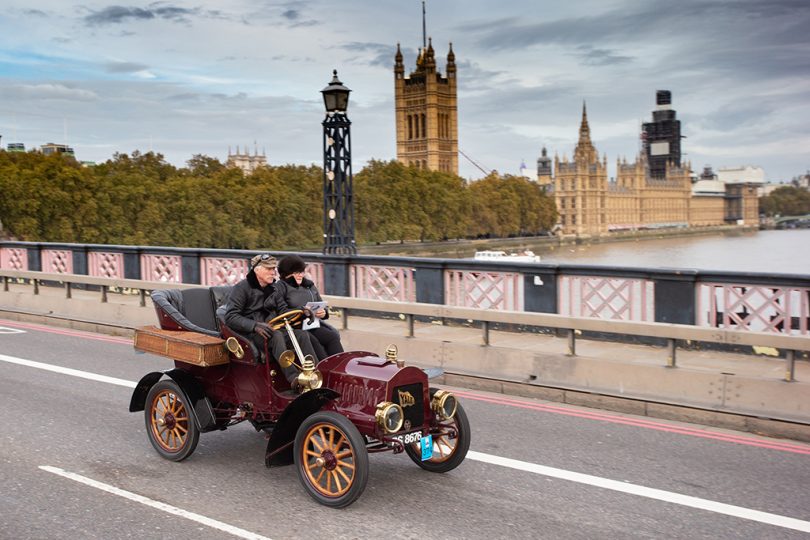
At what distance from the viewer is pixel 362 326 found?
13430mm

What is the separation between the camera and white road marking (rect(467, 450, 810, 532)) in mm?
5875

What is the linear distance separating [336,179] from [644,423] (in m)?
12.0

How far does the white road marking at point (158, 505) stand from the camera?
5652 millimetres

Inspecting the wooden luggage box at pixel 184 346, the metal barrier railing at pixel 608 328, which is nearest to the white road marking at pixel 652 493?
the wooden luggage box at pixel 184 346

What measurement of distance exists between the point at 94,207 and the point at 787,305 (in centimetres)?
7234

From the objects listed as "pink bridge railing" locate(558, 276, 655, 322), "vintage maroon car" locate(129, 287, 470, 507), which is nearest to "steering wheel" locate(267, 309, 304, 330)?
"vintage maroon car" locate(129, 287, 470, 507)

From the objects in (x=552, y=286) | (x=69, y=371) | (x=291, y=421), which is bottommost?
(x=69, y=371)

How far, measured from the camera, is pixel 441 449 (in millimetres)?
6941

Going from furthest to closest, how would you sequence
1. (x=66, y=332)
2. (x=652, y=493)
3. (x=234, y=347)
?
1. (x=66, y=332)
2. (x=234, y=347)
3. (x=652, y=493)

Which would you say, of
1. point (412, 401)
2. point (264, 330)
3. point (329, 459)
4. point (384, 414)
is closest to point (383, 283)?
point (264, 330)

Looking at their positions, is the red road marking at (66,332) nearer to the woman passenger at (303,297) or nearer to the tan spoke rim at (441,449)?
the woman passenger at (303,297)

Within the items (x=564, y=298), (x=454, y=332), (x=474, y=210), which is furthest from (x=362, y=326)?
(x=474, y=210)

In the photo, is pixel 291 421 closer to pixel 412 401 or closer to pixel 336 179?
pixel 412 401

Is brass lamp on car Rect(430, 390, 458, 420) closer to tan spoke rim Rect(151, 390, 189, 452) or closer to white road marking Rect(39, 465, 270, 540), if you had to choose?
white road marking Rect(39, 465, 270, 540)
